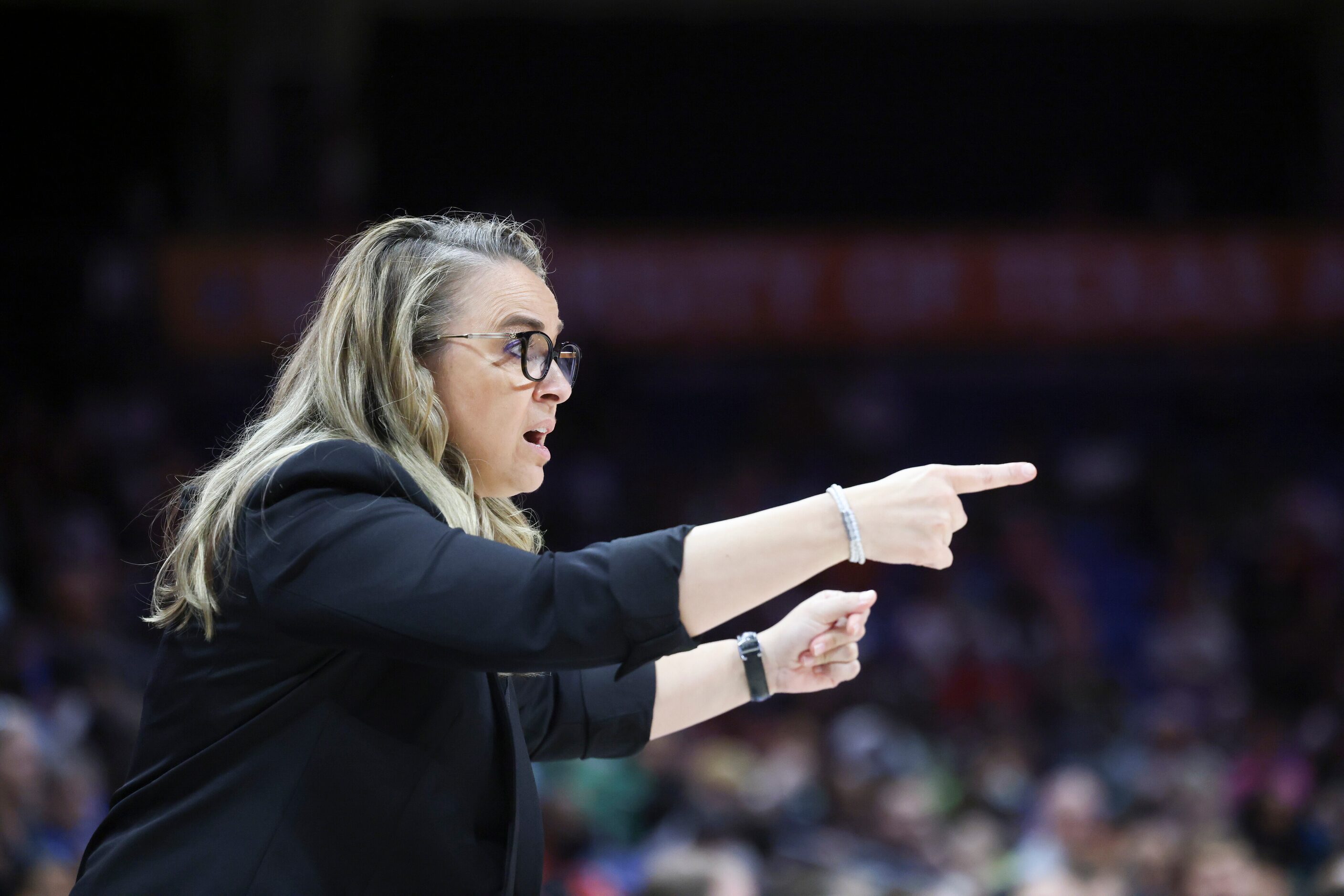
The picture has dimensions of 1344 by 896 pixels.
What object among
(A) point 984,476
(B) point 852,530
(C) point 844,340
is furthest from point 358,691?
(C) point 844,340

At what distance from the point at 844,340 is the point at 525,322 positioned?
6.67 metres

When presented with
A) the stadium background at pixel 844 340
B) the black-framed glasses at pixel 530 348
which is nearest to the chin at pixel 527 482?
the black-framed glasses at pixel 530 348

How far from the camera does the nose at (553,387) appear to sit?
1725 millimetres

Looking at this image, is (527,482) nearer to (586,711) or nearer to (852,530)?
(586,711)

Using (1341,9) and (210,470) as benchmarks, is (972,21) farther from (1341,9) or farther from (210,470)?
(210,470)

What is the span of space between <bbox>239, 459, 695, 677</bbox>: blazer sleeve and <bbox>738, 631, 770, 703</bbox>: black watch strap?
0.60m

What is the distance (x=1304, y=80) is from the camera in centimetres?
969

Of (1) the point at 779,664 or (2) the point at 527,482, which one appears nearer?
(2) the point at 527,482

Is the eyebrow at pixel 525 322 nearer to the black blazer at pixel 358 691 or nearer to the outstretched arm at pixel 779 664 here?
the black blazer at pixel 358 691

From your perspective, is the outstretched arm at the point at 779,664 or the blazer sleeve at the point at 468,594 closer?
the blazer sleeve at the point at 468,594

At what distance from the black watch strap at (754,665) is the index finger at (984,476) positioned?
0.60m

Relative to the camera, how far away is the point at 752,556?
1.34 m

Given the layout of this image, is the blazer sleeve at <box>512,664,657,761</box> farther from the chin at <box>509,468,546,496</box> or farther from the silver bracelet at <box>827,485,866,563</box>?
the silver bracelet at <box>827,485,866,563</box>

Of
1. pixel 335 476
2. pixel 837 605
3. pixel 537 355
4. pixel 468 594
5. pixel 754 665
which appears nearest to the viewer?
pixel 468 594
